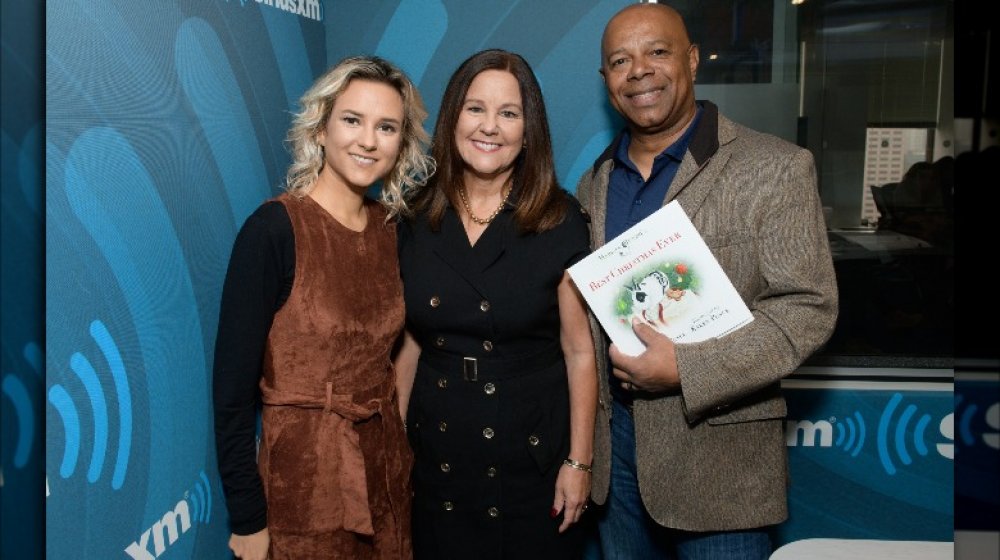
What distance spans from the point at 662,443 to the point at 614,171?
0.77m

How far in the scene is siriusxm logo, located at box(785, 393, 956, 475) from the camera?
2754mm

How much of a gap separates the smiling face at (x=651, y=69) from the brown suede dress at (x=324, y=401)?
2.72 feet

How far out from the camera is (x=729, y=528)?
6.61 feet

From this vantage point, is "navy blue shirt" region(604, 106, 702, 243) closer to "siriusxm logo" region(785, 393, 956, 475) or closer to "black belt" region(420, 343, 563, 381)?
"black belt" region(420, 343, 563, 381)

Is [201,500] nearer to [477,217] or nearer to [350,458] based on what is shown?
[350,458]

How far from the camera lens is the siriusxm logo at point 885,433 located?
2.75 meters

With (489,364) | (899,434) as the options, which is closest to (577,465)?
(489,364)

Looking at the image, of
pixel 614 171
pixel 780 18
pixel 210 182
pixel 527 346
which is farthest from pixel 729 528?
pixel 780 18

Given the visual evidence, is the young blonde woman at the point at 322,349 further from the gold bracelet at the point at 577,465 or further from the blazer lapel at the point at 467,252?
the gold bracelet at the point at 577,465

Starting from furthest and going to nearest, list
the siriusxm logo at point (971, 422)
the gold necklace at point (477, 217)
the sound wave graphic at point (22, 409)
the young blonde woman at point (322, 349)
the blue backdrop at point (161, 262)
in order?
the gold necklace at point (477, 217) < the young blonde woman at point (322, 349) < the blue backdrop at point (161, 262) < the sound wave graphic at point (22, 409) < the siriusxm logo at point (971, 422)

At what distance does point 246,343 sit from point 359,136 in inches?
23.6

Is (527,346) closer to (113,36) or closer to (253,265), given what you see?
(253,265)

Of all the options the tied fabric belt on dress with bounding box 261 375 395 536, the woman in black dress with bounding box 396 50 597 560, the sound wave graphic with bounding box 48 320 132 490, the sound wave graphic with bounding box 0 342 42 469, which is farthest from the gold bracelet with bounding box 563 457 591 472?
the sound wave graphic with bounding box 0 342 42 469

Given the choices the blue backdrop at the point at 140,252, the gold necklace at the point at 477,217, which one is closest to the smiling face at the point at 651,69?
the gold necklace at the point at 477,217
